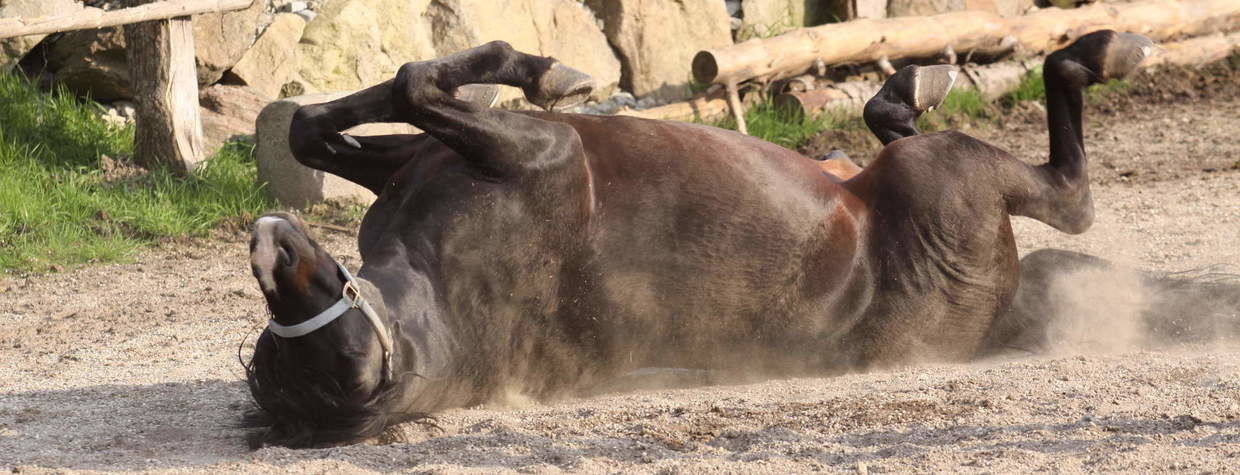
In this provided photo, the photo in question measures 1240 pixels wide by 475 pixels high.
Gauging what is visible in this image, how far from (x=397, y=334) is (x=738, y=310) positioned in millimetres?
986

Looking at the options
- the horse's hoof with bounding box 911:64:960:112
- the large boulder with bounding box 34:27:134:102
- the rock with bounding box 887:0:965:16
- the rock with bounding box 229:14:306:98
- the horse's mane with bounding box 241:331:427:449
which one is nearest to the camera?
the horse's mane with bounding box 241:331:427:449

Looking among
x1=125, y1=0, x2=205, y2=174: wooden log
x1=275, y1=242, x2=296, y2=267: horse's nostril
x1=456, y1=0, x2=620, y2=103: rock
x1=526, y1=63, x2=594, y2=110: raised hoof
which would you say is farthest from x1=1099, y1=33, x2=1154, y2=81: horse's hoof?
x1=125, y1=0, x2=205, y2=174: wooden log

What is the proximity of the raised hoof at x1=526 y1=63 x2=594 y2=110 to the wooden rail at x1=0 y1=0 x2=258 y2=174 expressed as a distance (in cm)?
386

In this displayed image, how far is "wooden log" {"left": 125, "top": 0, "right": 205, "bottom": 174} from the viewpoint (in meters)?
6.84

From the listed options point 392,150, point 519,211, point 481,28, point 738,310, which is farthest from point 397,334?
point 481,28

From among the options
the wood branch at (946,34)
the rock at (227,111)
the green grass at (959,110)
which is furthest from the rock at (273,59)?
the green grass at (959,110)

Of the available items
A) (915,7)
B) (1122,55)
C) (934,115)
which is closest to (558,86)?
(1122,55)

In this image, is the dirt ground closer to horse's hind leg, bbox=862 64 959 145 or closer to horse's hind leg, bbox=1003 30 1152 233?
horse's hind leg, bbox=1003 30 1152 233

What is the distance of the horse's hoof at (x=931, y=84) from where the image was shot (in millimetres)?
4516

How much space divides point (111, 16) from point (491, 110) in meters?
3.79

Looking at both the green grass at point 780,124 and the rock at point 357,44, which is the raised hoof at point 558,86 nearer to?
the rock at point 357,44

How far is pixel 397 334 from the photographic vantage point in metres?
3.11

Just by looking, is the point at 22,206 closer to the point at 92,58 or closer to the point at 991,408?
the point at 92,58

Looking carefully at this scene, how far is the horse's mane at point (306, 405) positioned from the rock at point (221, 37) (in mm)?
4674
